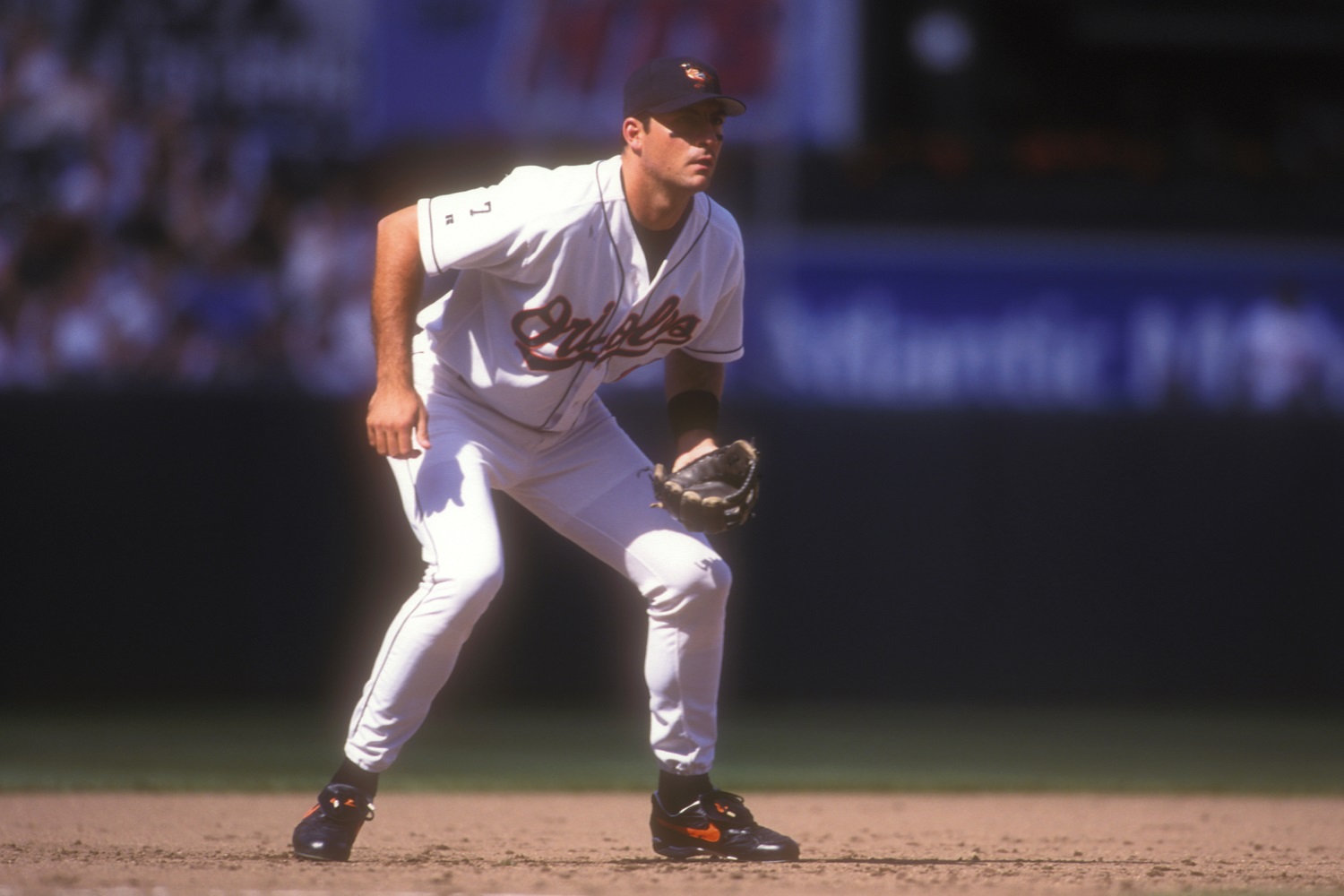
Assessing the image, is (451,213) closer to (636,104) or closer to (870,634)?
(636,104)

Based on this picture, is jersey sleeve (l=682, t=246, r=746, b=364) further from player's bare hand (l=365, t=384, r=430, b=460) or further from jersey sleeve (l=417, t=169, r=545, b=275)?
player's bare hand (l=365, t=384, r=430, b=460)

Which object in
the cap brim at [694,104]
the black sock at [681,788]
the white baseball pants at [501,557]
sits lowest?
the black sock at [681,788]

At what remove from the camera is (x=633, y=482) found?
4102 millimetres

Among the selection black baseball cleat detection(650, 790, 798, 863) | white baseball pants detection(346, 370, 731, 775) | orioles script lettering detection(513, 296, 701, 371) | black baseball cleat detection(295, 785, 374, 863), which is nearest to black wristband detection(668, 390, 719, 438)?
Result: white baseball pants detection(346, 370, 731, 775)

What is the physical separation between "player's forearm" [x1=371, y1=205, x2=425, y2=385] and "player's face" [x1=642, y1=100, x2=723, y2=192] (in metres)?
0.54

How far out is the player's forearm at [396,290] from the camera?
12.2ft

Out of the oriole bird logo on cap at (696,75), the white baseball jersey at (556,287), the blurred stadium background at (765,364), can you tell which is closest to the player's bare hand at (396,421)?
the white baseball jersey at (556,287)

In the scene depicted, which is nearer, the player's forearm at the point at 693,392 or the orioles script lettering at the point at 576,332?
the orioles script lettering at the point at 576,332

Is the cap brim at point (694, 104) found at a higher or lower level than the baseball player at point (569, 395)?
higher

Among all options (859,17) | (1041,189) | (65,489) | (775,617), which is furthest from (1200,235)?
(65,489)

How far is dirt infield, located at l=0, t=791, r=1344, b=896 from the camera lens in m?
3.59

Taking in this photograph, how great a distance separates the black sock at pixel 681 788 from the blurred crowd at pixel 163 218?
4530 millimetres

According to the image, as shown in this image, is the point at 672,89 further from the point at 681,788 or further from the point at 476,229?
the point at 681,788

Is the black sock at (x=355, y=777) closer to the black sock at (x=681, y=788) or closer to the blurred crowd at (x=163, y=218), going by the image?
the black sock at (x=681, y=788)
